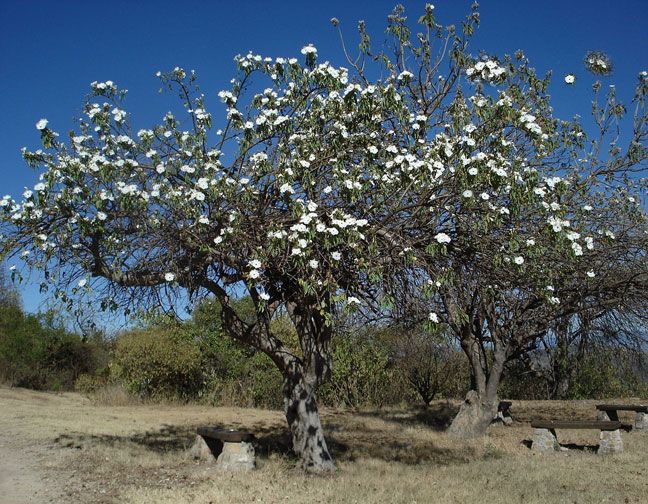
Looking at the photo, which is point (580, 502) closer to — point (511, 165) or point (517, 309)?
point (511, 165)

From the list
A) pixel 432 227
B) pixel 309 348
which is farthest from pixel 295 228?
pixel 309 348

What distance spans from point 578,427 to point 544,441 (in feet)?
2.43

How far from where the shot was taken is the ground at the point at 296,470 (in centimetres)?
837

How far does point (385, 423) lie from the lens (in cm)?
1759

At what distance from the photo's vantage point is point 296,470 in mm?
10047

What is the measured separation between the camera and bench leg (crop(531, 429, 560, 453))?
12.8 metres

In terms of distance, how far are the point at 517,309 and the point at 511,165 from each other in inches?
260

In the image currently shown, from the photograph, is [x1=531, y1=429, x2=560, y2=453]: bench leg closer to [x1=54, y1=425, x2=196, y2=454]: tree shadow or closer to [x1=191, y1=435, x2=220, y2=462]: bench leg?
[x1=191, y1=435, x2=220, y2=462]: bench leg

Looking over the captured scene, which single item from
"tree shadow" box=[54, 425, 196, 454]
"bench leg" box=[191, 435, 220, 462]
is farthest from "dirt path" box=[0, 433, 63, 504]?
"bench leg" box=[191, 435, 220, 462]

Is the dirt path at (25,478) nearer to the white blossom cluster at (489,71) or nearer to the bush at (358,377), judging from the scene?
the white blossom cluster at (489,71)

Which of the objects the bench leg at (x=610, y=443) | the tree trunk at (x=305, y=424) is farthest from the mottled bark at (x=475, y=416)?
the tree trunk at (x=305, y=424)

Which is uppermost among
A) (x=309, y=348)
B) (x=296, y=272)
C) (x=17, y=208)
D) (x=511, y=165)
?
(x=511, y=165)

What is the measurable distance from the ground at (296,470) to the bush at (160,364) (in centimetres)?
393

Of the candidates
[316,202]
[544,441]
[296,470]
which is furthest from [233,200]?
[544,441]
